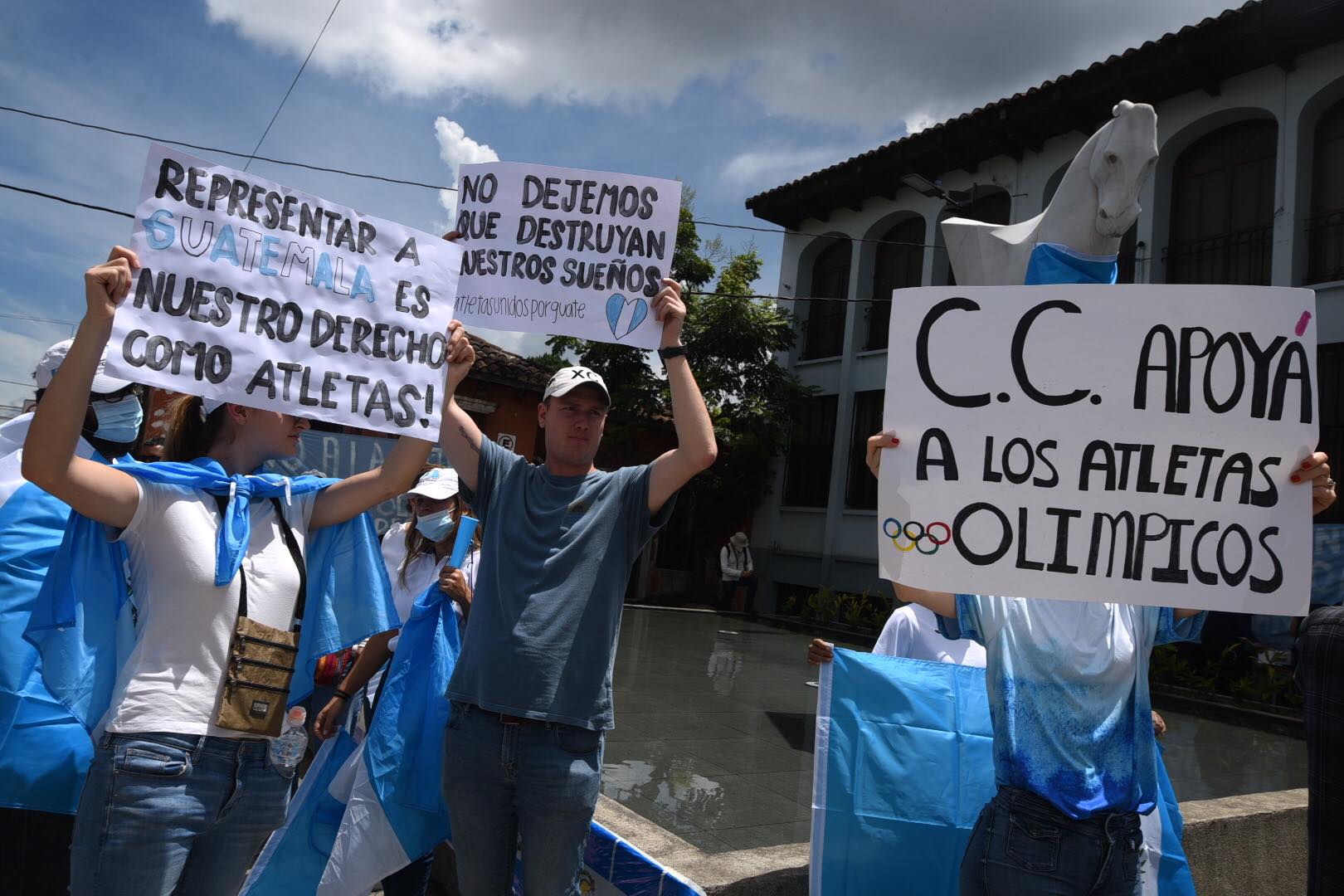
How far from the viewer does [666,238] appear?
3.18 metres

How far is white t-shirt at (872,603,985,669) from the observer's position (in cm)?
379

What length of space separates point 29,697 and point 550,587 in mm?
1307

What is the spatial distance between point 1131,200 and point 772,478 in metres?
17.7

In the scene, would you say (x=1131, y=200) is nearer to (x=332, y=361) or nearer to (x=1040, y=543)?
(x=1040, y=543)

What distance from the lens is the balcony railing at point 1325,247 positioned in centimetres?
1260

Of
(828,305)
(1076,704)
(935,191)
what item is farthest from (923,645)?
(828,305)

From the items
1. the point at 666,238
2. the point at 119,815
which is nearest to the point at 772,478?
the point at 666,238

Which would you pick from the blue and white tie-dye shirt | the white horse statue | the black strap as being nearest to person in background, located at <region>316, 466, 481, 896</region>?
the black strap

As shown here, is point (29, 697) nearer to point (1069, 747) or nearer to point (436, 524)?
point (436, 524)

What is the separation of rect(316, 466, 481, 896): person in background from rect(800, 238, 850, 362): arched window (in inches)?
657

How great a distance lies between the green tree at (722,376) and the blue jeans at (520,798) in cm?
1559

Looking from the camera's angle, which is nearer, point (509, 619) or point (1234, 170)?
point (509, 619)

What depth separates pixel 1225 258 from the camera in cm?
1377

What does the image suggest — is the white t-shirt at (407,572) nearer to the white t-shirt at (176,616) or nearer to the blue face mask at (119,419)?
the blue face mask at (119,419)
